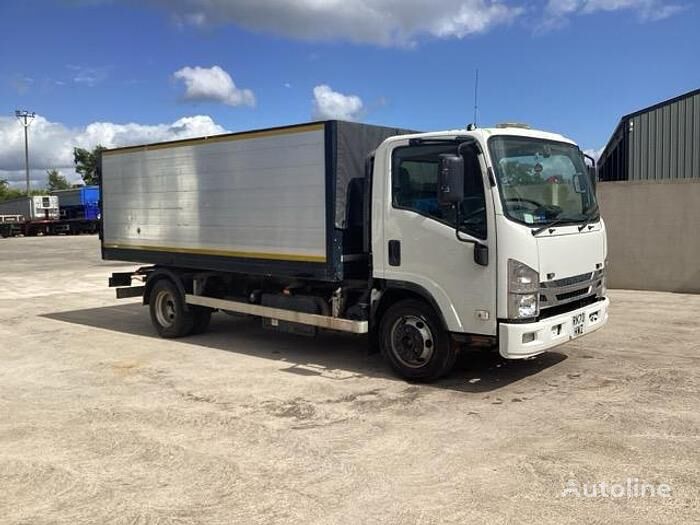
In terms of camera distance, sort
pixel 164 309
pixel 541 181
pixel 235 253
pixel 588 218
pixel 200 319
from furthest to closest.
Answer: pixel 164 309, pixel 200 319, pixel 235 253, pixel 588 218, pixel 541 181

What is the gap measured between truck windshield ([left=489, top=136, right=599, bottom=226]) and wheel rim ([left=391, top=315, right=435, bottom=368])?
5.02 ft

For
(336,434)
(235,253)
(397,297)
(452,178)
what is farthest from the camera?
(235,253)

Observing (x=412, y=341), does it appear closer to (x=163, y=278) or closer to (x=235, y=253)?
(x=235, y=253)

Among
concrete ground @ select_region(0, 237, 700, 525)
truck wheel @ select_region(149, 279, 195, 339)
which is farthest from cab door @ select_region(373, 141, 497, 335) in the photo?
truck wheel @ select_region(149, 279, 195, 339)

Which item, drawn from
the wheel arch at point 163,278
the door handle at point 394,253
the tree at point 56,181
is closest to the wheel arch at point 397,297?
the door handle at point 394,253

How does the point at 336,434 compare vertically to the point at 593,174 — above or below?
below

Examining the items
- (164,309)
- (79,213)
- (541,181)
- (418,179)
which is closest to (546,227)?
(541,181)

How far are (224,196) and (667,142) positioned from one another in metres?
11.4

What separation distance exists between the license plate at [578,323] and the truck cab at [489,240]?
0.02m

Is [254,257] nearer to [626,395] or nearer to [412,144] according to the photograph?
[412,144]

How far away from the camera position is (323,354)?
8516 mm

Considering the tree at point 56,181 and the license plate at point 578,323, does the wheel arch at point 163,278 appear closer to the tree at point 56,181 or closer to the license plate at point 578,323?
the license plate at point 578,323

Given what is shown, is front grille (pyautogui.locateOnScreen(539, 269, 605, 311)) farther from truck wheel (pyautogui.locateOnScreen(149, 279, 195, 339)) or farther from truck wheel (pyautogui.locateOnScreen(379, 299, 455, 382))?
truck wheel (pyautogui.locateOnScreen(149, 279, 195, 339))

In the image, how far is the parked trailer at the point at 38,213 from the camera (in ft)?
170
